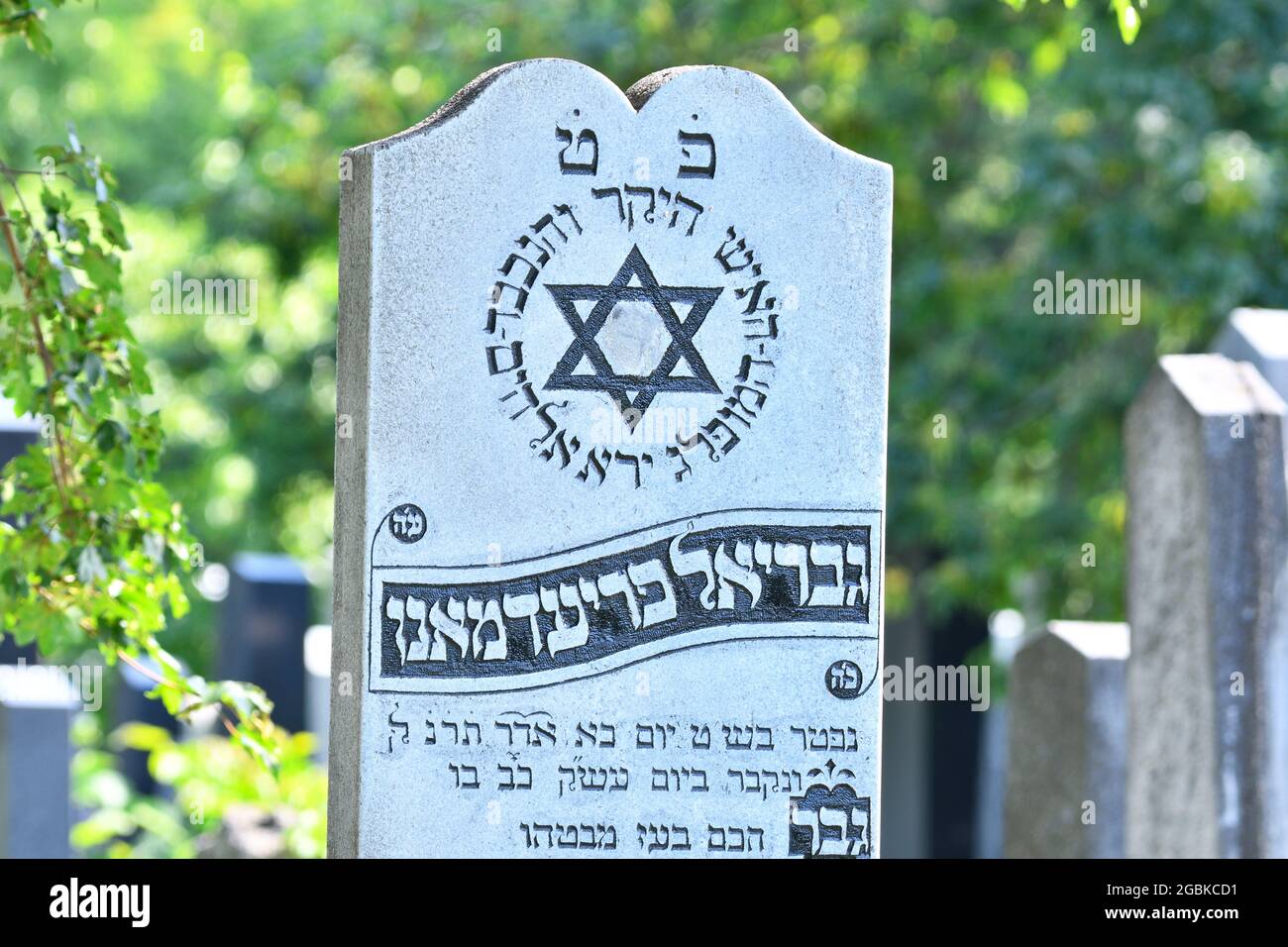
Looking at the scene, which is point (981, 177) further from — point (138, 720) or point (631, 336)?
point (631, 336)

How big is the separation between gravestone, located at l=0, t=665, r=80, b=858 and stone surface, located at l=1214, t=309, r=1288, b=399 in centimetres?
446

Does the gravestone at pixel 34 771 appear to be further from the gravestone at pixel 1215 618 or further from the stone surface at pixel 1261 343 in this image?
the stone surface at pixel 1261 343

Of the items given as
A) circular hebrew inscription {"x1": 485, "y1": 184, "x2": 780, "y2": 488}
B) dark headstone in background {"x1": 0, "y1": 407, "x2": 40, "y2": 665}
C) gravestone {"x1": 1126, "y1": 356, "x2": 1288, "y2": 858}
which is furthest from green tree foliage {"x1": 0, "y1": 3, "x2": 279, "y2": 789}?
dark headstone in background {"x1": 0, "y1": 407, "x2": 40, "y2": 665}

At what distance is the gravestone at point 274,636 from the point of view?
34.6ft

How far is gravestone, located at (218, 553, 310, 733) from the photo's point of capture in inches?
415

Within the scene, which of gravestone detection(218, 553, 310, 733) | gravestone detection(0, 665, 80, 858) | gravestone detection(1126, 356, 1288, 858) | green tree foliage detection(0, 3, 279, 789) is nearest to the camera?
green tree foliage detection(0, 3, 279, 789)

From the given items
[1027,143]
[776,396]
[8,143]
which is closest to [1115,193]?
[1027,143]

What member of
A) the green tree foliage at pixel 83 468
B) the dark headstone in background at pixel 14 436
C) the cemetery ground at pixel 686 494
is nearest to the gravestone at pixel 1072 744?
the cemetery ground at pixel 686 494

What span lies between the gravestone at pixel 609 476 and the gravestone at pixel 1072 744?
2.46 metres

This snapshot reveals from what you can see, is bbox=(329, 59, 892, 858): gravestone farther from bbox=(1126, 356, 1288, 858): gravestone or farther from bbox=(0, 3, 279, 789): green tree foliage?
bbox=(1126, 356, 1288, 858): gravestone

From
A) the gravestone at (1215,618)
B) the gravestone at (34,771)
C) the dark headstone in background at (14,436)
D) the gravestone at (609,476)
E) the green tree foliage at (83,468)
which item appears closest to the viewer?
the gravestone at (609,476)

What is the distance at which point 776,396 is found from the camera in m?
3.72

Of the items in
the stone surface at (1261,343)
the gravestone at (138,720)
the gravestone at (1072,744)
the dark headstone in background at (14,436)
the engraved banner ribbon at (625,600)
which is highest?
the stone surface at (1261,343)

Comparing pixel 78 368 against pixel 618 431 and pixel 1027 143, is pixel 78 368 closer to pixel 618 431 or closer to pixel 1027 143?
pixel 618 431
